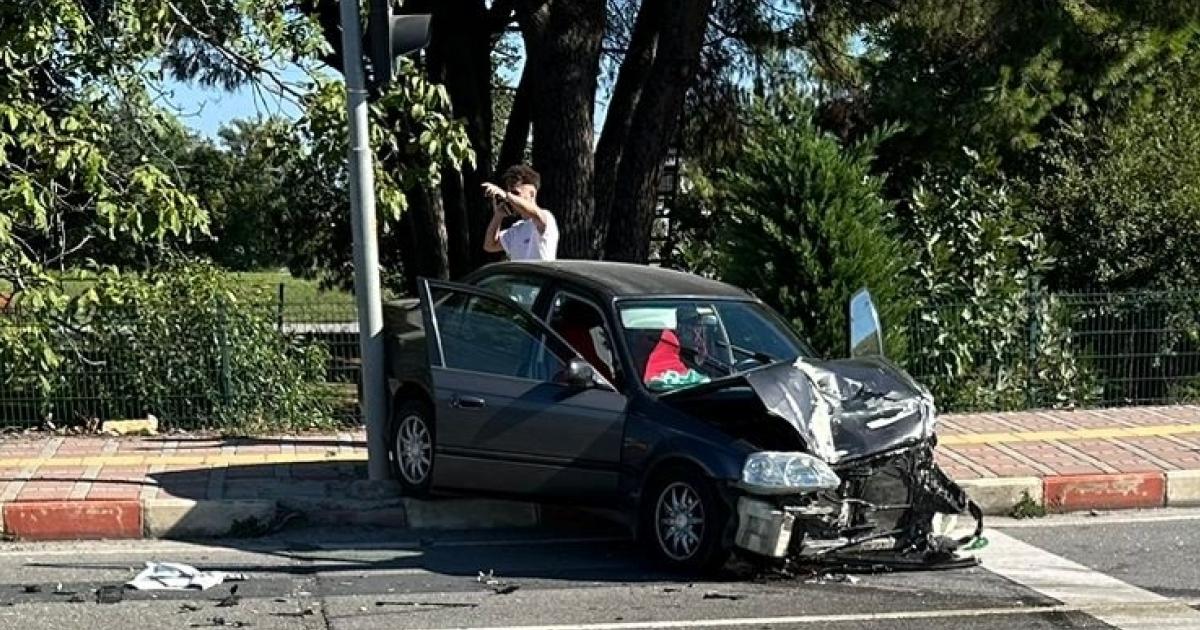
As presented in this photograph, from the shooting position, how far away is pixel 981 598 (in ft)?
21.8

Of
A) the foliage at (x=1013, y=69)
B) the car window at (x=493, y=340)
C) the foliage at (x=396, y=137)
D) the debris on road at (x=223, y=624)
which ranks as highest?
the foliage at (x=1013, y=69)

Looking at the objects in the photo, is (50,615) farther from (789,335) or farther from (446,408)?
(789,335)

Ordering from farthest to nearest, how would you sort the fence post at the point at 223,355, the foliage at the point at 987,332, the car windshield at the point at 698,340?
the foliage at the point at 987,332
the fence post at the point at 223,355
the car windshield at the point at 698,340

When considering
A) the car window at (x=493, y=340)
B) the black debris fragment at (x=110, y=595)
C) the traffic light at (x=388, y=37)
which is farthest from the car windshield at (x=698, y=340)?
the black debris fragment at (x=110, y=595)

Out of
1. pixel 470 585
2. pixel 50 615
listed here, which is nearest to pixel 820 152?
pixel 470 585

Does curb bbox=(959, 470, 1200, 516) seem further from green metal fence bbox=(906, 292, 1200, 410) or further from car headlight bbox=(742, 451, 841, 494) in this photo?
green metal fence bbox=(906, 292, 1200, 410)

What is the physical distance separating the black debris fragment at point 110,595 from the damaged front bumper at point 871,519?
118 inches

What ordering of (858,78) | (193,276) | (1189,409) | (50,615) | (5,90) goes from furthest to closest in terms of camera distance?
(858,78)
(1189,409)
(193,276)
(5,90)
(50,615)

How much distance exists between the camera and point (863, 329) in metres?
8.25

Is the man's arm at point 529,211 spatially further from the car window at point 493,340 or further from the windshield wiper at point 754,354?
the windshield wiper at point 754,354

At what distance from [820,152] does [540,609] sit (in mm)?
5944

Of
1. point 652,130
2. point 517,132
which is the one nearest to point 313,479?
point 652,130

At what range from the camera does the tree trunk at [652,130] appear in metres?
13.8

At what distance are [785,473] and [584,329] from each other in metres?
1.73
